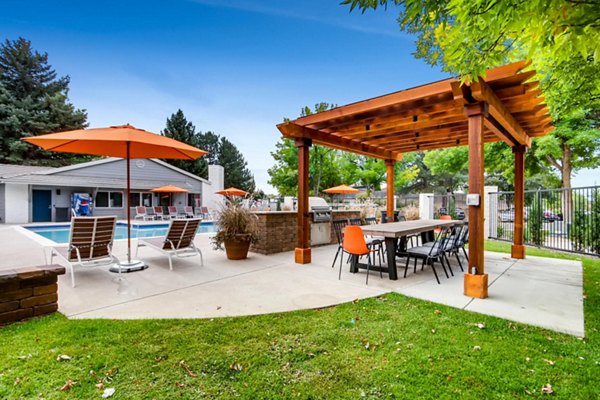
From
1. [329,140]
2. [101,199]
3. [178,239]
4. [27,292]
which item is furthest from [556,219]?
[101,199]

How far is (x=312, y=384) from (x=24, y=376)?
1.99m

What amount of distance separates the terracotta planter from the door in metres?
15.8

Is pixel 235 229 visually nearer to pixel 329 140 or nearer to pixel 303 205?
pixel 303 205

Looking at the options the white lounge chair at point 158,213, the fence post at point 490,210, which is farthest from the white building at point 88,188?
the fence post at point 490,210

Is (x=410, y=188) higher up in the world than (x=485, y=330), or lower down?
higher up

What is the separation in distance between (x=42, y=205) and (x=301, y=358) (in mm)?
19660

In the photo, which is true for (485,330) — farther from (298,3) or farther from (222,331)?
(298,3)

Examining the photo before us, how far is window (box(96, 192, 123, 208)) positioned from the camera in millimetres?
17969

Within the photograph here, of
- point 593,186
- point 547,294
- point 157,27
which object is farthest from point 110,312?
point 157,27

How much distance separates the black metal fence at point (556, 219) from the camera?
747 cm

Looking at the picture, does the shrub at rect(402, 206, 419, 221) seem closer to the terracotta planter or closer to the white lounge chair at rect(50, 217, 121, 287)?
the terracotta planter

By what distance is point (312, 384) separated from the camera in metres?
2.09

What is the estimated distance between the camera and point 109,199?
1834cm

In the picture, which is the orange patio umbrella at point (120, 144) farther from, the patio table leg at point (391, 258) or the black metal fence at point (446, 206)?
the black metal fence at point (446, 206)
